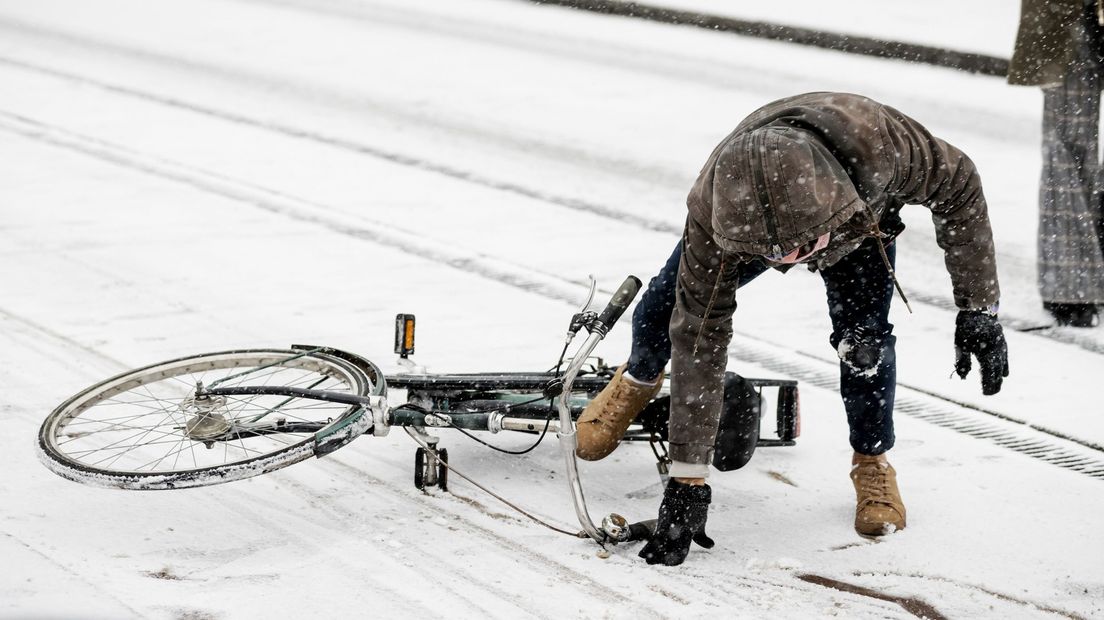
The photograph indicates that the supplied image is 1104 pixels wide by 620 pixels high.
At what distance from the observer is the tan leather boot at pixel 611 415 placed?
475cm

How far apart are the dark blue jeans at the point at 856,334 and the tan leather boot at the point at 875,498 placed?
5 centimetres

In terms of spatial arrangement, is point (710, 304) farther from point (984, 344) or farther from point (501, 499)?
point (501, 499)

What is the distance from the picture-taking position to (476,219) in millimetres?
8172

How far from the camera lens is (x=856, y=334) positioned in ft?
14.6

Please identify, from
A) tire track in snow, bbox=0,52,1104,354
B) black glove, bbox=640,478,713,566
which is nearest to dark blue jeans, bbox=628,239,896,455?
black glove, bbox=640,478,713,566

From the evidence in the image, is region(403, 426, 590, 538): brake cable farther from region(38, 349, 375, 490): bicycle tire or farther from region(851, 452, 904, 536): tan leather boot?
region(851, 452, 904, 536): tan leather boot

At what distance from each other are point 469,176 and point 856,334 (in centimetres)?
503

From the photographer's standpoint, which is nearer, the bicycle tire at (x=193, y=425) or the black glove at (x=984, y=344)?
the bicycle tire at (x=193, y=425)

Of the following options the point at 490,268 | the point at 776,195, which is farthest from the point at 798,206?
the point at 490,268

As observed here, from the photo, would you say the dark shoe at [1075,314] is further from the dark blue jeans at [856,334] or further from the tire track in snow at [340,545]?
the tire track in snow at [340,545]

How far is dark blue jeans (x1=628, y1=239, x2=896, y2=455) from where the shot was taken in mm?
4379

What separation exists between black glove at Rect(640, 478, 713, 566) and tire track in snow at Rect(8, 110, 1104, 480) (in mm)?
1654

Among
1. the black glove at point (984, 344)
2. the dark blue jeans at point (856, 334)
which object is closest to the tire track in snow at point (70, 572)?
the dark blue jeans at point (856, 334)

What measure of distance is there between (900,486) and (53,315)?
3.80 meters
